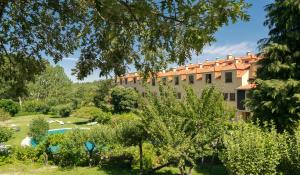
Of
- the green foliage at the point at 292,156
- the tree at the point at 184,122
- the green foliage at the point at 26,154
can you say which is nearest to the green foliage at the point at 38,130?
the green foliage at the point at 26,154

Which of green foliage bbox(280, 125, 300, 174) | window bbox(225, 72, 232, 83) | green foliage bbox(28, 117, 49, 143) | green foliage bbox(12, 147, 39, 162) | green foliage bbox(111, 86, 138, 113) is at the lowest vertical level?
green foliage bbox(12, 147, 39, 162)

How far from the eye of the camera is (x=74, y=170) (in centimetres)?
A: 2495

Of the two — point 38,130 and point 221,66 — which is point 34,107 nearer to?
point 38,130

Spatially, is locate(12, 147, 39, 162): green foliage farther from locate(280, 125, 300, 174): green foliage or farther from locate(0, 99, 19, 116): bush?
locate(0, 99, 19, 116): bush

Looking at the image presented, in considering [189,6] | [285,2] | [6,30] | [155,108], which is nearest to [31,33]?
[6,30]

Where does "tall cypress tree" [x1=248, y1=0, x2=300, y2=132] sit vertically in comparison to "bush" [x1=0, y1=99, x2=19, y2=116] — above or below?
above

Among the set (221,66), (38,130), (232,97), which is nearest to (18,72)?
(38,130)

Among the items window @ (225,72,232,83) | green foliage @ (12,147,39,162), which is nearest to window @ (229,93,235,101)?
window @ (225,72,232,83)

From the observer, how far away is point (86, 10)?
300 inches

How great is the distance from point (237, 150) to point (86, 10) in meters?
9.43

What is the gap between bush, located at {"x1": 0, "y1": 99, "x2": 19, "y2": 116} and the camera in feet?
224

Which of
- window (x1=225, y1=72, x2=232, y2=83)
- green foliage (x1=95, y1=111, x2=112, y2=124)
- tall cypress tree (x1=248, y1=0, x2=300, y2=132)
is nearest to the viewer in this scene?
tall cypress tree (x1=248, y1=0, x2=300, y2=132)

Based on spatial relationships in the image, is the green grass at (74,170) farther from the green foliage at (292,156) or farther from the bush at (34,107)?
the bush at (34,107)

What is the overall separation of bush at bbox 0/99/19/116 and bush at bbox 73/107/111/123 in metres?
15.4
